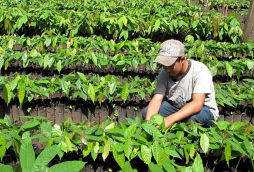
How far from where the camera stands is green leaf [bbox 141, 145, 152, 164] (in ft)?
5.06

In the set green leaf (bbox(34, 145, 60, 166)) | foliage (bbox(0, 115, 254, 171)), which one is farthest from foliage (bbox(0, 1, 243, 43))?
green leaf (bbox(34, 145, 60, 166))

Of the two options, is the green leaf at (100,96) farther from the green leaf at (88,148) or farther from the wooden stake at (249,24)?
the wooden stake at (249,24)

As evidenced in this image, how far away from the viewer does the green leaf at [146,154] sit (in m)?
1.54

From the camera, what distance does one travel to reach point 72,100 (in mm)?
2770

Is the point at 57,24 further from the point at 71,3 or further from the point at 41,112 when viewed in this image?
the point at 41,112

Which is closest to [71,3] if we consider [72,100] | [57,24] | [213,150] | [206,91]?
[57,24]

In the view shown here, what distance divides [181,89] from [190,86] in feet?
0.30

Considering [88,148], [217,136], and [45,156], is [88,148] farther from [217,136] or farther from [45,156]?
[217,136]

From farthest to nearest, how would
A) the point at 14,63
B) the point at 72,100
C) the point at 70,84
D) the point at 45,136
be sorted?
the point at 14,63, the point at 72,100, the point at 70,84, the point at 45,136

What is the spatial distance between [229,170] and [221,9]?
26.0 ft

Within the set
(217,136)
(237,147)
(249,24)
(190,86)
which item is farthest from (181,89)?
(249,24)

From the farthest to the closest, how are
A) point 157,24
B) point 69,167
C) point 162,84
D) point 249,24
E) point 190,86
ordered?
point 157,24 → point 249,24 → point 162,84 → point 190,86 → point 69,167

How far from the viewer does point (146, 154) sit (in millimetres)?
1556

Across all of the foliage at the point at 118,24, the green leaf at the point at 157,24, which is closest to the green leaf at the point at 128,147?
the foliage at the point at 118,24
